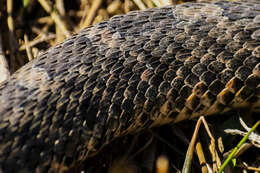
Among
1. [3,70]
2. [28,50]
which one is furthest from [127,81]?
[28,50]

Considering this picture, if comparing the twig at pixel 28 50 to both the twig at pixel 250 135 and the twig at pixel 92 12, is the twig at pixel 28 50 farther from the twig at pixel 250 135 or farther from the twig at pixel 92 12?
the twig at pixel 250 135

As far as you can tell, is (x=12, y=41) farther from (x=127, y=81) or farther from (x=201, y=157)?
(x=201, y=157)

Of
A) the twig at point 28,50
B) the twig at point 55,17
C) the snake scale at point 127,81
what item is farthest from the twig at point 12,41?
the snake scale at point 127,81

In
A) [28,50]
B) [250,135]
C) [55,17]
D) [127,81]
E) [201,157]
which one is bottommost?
[201,157]

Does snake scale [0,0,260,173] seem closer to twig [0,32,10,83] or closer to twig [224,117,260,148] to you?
twig [224,117,260,148]

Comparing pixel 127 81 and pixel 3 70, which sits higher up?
pixel 127 81

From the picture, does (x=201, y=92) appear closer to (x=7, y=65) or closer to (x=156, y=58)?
(x=156, y=58)

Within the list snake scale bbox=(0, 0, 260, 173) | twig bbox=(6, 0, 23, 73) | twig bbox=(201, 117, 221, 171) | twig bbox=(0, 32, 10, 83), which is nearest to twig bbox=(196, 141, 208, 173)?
twig bbox=(201, 117, 221, 171)

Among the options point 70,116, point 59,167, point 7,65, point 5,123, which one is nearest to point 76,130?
point 70,116
